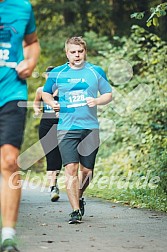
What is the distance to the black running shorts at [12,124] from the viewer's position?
19.9ft

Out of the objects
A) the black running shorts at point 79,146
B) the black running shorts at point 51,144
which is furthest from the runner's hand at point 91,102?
the black running shorts at point 51,144

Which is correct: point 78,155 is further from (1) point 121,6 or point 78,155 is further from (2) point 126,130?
Result: (1) point 121,6

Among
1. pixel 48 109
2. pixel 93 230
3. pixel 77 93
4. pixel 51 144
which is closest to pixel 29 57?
pixel 93 230

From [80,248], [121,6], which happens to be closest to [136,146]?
[121,6]

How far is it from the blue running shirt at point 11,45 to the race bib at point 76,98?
2960 mm

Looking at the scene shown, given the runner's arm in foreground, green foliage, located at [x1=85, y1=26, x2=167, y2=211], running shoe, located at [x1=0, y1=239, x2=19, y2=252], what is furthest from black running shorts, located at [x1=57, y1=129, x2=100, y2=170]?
green foliage, located at [x1=85, y1=26, x2=167, y2=211]

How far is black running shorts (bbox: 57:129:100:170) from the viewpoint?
9094 mm

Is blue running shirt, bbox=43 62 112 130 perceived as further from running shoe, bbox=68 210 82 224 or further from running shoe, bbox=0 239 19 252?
running shoe, bbox=0 239 19 252

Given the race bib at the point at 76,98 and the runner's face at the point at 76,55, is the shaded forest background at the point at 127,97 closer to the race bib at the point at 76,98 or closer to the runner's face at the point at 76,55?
the race bib at the point at 76,98

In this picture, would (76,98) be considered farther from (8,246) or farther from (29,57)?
(8,246)

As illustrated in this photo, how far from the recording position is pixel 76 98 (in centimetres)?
926

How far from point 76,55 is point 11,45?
10.2 ft

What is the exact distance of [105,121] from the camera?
60.6ft

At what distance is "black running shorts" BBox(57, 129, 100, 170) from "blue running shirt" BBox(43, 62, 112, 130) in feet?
0.24
